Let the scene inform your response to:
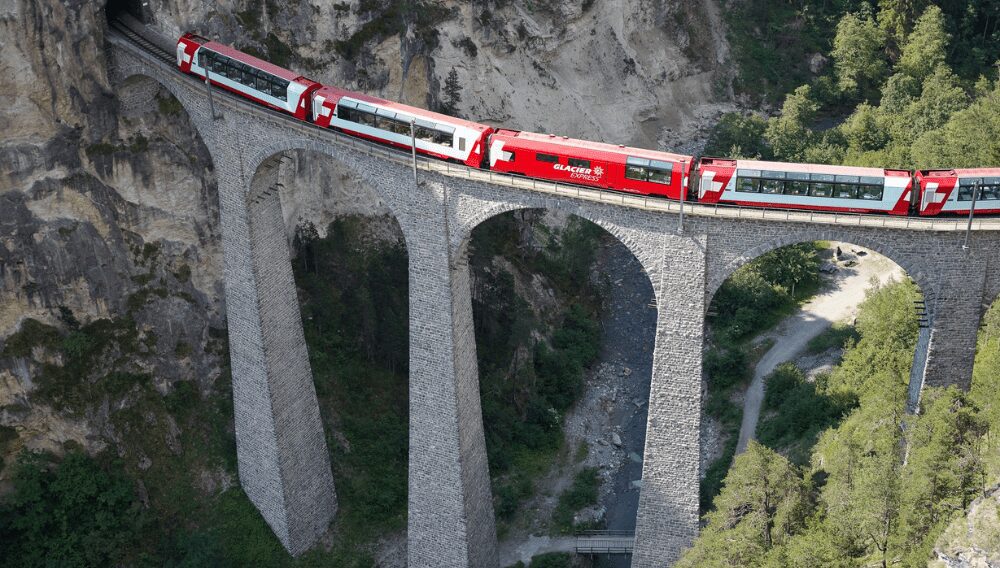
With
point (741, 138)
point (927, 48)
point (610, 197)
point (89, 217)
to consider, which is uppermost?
point (927, 48)

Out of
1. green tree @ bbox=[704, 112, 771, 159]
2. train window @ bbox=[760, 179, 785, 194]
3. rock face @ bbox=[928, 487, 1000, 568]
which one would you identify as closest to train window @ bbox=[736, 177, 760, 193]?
train window @ bbox=[760, 179, 785, 194]

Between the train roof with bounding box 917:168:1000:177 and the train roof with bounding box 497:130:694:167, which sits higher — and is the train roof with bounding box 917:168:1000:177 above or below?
below

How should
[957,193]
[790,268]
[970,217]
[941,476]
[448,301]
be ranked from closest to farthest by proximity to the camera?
1. [941,476]
2. [970,217]
3. [957,193]
4. [448,301]
5. [790,268]

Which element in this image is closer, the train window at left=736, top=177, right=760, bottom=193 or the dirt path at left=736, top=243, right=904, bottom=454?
the train window at left=736, top=177, right=760, bottom=193

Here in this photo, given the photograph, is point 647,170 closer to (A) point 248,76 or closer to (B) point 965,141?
(A) point 248,76

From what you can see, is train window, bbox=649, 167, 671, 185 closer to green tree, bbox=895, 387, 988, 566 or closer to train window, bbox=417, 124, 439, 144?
train window, bbox=417, 124, 439, 144

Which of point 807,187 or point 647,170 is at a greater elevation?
point 647,170

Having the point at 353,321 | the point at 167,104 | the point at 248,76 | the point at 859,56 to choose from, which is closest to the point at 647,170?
the point at 248,76
